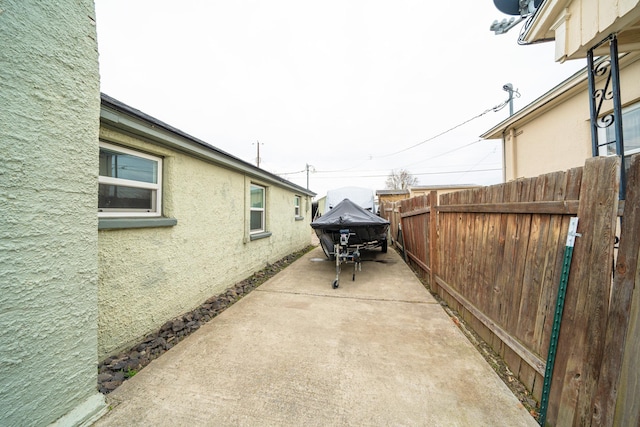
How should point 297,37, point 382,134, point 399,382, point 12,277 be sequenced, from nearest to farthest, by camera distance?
point 12,277 < point 399,382 < point 297,37 < point 382,134

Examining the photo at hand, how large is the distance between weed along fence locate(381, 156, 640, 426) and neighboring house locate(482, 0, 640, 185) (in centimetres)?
143

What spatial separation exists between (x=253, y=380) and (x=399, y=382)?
1259 mm

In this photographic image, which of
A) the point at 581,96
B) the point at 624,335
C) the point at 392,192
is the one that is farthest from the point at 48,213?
the point at 392,192

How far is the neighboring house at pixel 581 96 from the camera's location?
6.86ft

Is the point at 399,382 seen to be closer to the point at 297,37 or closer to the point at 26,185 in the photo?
the point at 26,185

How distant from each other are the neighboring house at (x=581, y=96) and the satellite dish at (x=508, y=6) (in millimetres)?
1557

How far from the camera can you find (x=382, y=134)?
50.2 feet

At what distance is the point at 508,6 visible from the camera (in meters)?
3.97

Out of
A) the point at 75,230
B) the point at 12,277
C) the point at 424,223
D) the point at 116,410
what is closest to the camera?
the point at 12,277

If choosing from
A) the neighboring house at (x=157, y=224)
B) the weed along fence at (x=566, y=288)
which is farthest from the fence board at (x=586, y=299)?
the neighboring house at (x=157, y=224)

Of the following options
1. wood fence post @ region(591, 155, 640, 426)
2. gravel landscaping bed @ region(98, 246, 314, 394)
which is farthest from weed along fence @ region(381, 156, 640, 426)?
gravel landscaping bed @ region(98, 246, 314, 394)

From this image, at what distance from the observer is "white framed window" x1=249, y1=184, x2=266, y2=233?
5.50m

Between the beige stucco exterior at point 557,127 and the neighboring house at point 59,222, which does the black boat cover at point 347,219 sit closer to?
the neighboring house at point 59,222

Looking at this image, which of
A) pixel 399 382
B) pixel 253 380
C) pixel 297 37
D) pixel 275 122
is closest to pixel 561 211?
pixel 399 382
